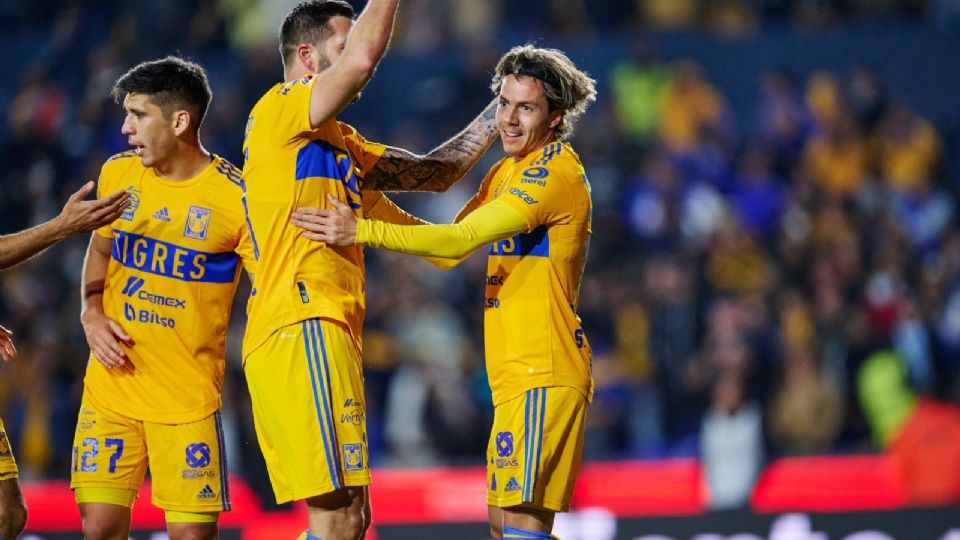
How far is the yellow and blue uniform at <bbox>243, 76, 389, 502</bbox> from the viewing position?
4.68 meters

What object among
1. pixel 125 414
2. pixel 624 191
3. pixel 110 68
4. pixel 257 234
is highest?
pixel 110 68

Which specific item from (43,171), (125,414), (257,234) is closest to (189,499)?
(125,414)

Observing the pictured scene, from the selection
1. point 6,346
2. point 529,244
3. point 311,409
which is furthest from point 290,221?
point 6,346

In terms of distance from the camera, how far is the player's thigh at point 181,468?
5.32 metres

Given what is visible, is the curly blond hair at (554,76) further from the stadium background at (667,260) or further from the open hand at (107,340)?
the stadium background at (667,260)

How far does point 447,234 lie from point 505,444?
0.87m

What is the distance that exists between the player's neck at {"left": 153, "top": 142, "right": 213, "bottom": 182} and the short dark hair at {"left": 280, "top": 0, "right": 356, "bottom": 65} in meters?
0.67

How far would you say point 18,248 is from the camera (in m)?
5.19

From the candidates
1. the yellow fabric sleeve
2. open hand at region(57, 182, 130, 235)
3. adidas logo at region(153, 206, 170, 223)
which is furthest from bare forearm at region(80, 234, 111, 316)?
the yellow fabric sleeve

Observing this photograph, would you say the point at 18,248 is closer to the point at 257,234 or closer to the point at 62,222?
the point at 62,222

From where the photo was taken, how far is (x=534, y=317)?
5.01 metres

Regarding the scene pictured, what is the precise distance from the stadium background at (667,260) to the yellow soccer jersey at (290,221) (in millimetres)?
3292

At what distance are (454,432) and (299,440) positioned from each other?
16.5 ft

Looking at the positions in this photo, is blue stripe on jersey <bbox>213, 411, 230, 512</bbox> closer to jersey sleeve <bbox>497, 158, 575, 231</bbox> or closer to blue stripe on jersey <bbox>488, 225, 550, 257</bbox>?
blue stripe on jersey <bbox>488, 225, 550, 257</bbox>
